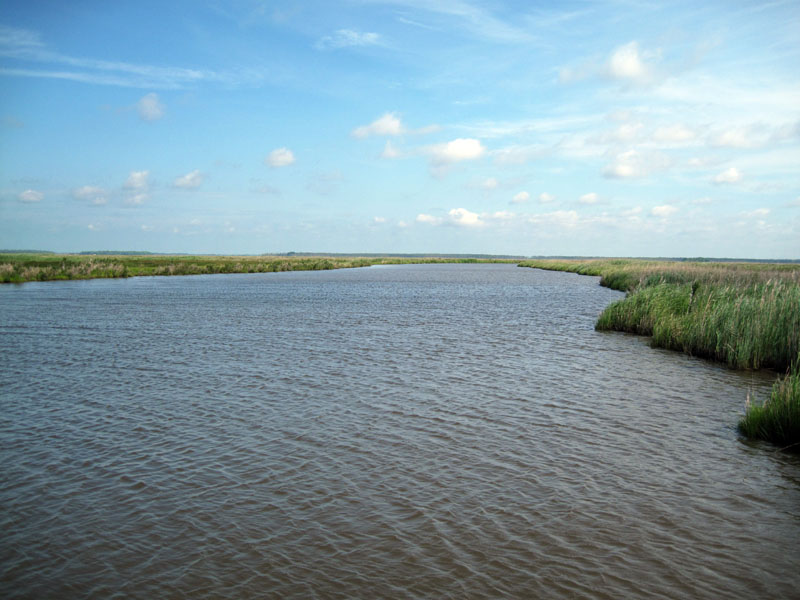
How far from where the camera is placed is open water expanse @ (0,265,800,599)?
18.2 ft

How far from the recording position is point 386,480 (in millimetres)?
7840

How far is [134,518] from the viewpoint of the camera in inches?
262

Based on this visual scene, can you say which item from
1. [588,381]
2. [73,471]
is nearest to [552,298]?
[588,381]

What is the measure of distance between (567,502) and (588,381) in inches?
294

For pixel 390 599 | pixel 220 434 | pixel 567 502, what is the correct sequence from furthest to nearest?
pixel 220 434 < pixel 567 502 < pixel 390 599

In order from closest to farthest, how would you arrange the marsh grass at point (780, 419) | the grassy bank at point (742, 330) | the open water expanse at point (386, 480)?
the open water expanse at point (386, 480) → the marsh grass at point (780, 419) → the grassy bank at point (742, 330)

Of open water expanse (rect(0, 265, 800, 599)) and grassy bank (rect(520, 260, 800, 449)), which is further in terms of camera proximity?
grassy bank (rect(520, 260, 800, 449))

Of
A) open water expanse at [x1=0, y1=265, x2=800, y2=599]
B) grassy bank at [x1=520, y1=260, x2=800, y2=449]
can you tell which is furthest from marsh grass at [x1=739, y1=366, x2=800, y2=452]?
Answer: open water expanse at [x1=0, y1=265, x2=800, y2=599]

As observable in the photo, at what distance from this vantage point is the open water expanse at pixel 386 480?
555 centimetres

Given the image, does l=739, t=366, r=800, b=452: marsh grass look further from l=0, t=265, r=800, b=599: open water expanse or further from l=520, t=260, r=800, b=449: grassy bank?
l=0, t=265, r=800, b=599: open water expanse

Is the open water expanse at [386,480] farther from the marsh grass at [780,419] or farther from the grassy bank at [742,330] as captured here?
the grassy bank at [742,330]

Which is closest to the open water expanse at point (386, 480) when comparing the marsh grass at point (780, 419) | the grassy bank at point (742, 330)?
the marsh grass at point (780, 419)

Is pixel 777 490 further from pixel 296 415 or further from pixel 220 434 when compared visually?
pixel 220 434

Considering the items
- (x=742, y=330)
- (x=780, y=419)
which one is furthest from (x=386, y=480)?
(x=742, y=330)
